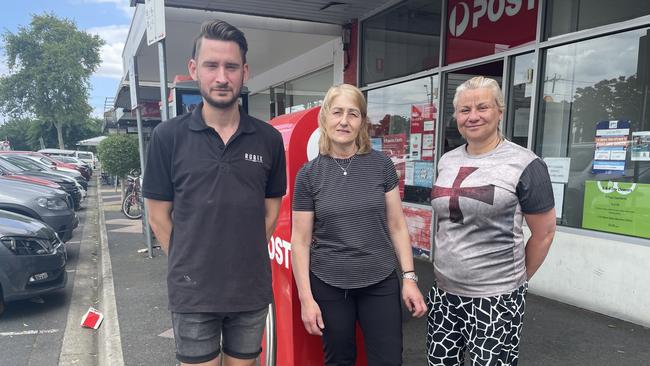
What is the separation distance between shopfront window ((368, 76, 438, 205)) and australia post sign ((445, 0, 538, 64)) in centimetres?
59

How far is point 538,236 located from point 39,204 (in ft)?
21.5

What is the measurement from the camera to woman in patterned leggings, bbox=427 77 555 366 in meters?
1.75

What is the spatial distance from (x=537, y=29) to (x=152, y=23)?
144 inches

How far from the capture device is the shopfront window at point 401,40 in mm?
5832

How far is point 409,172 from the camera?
20.7 ft

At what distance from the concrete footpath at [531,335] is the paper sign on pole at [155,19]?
2.47 meters

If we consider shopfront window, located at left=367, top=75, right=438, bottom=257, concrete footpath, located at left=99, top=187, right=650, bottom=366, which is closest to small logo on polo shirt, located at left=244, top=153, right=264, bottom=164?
concrete footpath, located at left=99, top=187, right=650, bottom=366

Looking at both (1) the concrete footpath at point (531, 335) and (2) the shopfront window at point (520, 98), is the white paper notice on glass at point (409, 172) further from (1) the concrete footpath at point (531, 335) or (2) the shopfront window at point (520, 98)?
(1) the concrete footpath at point (531, 335)

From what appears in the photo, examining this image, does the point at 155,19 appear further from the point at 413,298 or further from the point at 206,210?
the point at 413,298

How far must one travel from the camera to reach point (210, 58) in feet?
5.59

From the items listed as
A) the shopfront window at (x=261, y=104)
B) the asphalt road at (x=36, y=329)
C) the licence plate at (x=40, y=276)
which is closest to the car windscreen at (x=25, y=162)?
the shopfront window at (x=261, y=104)

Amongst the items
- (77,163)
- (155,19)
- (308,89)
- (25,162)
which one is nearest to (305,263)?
(155,19)

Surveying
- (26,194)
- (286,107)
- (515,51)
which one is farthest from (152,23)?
(286,107)

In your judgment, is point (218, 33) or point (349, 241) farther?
point (349, 241)
